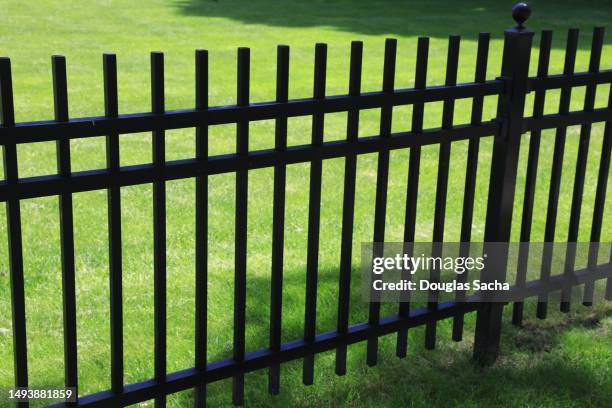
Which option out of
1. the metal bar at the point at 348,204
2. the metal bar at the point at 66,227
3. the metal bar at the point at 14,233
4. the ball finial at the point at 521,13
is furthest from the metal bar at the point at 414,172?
the metal bar at the point at 14,233

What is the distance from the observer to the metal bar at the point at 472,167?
3834 mm

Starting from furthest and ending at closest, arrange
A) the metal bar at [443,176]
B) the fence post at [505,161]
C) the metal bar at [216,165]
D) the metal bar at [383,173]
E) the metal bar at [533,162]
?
the metal bar at [533,162] → the fence post at [505,161] → the metal bar at [443,176] → the metal bar at [383,173] → the metal bar at [216,165]

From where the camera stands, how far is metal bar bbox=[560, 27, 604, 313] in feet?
14.0

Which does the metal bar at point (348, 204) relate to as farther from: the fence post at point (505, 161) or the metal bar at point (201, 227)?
the fence post at point (505, 161)

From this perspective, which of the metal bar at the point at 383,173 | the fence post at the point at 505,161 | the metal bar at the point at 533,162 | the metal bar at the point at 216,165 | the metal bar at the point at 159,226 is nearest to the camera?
the metal bar at the point at 216,165

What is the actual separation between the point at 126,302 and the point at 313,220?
1.77 meters

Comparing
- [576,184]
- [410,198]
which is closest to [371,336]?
[410,198]

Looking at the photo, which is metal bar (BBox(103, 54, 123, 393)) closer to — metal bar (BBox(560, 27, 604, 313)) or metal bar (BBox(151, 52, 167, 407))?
metal bar (BBox(151, 52, 167, 407))

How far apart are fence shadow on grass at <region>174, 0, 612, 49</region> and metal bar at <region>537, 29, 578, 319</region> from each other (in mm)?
14363

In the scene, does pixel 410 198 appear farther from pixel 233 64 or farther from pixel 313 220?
pixel 233 64

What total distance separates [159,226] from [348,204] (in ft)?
3.02

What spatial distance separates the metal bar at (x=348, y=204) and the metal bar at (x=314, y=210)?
0.13 metres

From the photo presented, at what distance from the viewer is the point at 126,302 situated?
489 centimetres

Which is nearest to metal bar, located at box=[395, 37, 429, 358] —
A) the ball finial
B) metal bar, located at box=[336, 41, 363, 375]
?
metal bar, located at box=[336, 41, 363, 375]
